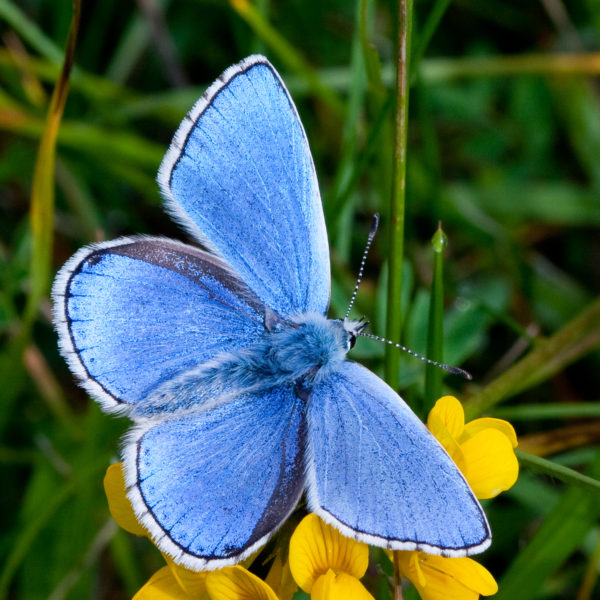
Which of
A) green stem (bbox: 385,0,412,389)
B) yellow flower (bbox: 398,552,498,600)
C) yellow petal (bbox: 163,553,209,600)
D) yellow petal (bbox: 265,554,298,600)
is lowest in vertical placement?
yellow petal (bbox: 163,553,209,600)

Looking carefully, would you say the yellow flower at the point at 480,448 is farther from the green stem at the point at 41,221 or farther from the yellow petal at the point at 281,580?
Answer: the green stem at the point at 41,221

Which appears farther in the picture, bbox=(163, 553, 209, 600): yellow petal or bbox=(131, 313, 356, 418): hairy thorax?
bbox=(131, 313, 356, 418): hairy thorax

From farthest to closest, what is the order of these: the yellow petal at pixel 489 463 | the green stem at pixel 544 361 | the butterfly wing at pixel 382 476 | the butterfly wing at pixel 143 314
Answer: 1. the green stem at pixel 544 361
2. the butterfly wing at pixel 143 314
3. the yellow petal at pixel 489 463
4. the butterfly wing at pixel 382 476

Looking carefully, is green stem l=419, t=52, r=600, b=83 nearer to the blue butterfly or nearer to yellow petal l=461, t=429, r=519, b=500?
the blue butterfly

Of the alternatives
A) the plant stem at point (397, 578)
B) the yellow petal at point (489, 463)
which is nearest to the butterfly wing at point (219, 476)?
the plant stem at point (397, 578)

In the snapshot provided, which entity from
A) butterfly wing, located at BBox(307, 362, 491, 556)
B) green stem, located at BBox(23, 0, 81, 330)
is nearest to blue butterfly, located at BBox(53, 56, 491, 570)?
butterfly wing, located at BBox(307, 362, 491, 556)

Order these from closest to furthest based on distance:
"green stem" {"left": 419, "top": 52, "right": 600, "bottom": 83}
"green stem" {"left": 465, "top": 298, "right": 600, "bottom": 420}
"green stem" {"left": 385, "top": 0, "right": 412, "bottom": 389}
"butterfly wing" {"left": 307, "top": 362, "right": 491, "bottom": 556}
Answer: "butterfly wing" {"left": 307, "top": 362, "right": 491, "bottom": 556} → "green stem" {"left": 385, "top": 0, "right": 412, "bottom": 389} → "green stem" {"left": 465, "top": 298, "right": 600, "bottom": 420} → "green stem" {"left": 419, "top": 52, "right": 600, "bottom": 83}
